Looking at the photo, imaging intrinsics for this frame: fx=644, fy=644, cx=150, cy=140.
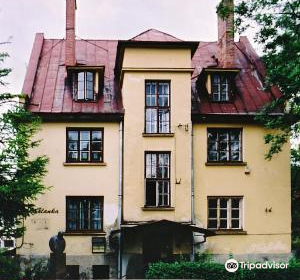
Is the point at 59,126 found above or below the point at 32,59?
below

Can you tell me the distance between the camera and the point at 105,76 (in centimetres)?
3047

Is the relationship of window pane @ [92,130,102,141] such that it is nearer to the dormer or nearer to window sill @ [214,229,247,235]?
the dormer

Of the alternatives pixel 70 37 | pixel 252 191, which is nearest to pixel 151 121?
pixel 252 191

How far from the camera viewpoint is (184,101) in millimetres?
27312

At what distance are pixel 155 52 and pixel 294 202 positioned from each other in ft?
48.0

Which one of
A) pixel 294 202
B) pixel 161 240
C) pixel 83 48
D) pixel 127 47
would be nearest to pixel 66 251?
pixel 161 240

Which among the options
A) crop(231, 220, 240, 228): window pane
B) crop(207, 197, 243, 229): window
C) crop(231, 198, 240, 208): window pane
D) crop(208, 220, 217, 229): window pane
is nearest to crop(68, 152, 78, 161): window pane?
crop(207, 197, 243, 229): window

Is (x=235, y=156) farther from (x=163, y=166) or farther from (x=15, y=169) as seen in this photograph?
(x=15, y=169)

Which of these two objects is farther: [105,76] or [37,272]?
[105,76]

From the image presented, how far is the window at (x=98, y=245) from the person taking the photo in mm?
26781

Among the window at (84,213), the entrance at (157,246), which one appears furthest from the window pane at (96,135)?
the entrance at (157,246)

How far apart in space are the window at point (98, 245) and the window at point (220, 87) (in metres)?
8.13

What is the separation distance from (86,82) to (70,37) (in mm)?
2575

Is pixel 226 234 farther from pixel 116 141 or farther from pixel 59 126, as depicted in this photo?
→ pixel 59 126
